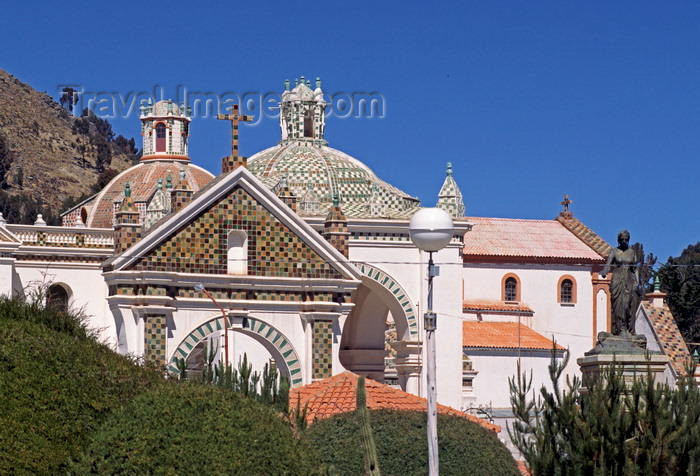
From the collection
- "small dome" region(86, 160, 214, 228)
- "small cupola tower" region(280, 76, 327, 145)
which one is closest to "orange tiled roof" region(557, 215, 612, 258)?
"small dome" region(86, 160, 214, 228)

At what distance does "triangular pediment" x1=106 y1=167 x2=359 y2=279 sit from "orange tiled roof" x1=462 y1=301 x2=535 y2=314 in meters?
26.2

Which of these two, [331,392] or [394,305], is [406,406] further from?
[394,305]

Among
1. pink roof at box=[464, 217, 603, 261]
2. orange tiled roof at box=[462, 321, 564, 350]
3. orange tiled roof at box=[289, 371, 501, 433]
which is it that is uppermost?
pink roof at box=[464, 217, 603, 261]

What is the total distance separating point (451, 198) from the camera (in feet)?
125

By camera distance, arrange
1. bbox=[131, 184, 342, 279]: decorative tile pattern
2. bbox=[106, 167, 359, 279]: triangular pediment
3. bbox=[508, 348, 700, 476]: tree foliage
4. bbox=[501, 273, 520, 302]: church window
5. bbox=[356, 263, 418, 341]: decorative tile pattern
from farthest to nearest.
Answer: bbox=[501, 273, 520, 302]: church window, bbox=[356, 263, 418, 341]: decorative tile pattern, bbox=[131, 184, 342, 279]: decorative tile pattern, bbox=[106, 167, 359, 279]: triangular pediment, bbox=[508, 348, 700, 476]: tree foliage

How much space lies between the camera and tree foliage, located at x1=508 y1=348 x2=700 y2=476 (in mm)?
17125

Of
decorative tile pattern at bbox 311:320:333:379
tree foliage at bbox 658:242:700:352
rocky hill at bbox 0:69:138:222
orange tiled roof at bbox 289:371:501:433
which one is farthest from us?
rocky hill at bbox 0:69:138:222

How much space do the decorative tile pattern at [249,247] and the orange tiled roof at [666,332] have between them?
812 inches

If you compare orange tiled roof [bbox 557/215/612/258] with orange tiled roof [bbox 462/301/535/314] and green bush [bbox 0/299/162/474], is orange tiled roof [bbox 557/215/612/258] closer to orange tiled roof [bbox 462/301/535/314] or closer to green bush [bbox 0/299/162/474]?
orange tiled roof [bbox 462/301/535/314]

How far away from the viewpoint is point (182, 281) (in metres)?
29.7

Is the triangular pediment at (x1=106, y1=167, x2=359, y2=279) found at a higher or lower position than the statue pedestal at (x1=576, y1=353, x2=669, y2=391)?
higher

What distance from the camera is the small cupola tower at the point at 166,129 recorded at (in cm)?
6025

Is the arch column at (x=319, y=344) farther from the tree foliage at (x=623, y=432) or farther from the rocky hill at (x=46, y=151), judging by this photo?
the rocky hill at (x=46, y=151)

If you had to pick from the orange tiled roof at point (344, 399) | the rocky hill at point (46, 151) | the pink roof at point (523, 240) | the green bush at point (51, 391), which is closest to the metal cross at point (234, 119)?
the orange tiled roof at point (344, 399)
